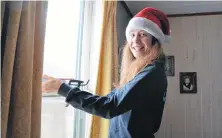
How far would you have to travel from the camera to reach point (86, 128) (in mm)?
1805

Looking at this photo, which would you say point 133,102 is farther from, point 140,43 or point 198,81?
point 198,81

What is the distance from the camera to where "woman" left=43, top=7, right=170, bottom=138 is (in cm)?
94

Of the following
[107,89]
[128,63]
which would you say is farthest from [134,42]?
[107,89]

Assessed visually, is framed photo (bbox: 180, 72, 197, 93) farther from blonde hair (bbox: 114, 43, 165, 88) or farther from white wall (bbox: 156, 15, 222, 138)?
blonde hair (bbox: 114, 43, 165, 88)

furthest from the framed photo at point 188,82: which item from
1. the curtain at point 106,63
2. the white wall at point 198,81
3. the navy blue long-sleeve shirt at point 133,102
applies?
the navy blue long-sleeve shirt at point 133,102

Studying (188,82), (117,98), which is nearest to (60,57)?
(117,98)

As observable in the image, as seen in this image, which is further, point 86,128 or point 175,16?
point 175,16

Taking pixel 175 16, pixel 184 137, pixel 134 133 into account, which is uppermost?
pixel 175 16

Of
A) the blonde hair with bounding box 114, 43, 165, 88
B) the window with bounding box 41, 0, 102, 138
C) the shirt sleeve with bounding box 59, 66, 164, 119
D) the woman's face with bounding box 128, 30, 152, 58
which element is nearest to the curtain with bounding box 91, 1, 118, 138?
the window with bounding box 41, 0, 102, 138

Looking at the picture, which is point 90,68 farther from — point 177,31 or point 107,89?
point 177,31

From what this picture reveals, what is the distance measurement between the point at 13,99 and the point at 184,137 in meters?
2.46

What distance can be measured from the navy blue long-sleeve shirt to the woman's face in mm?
134

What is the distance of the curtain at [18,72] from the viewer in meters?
0.71

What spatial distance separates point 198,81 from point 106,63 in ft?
5.05
